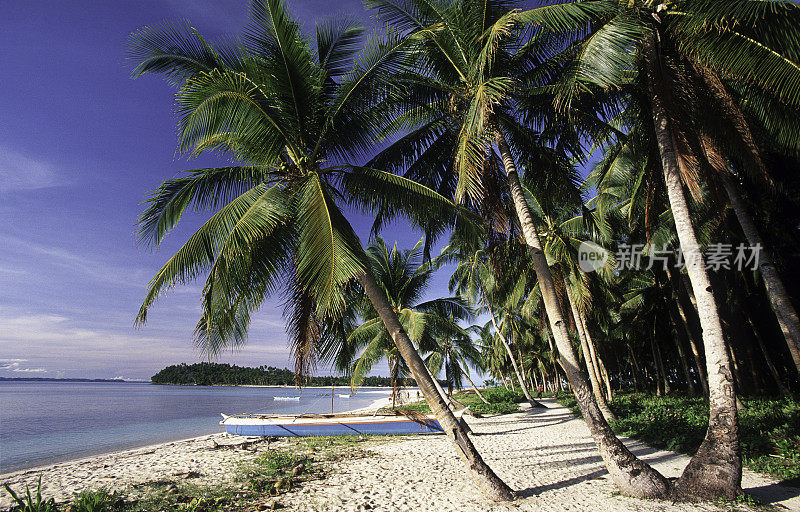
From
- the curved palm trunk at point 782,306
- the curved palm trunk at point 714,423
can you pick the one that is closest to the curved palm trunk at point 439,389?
the curved palm trunk at point 714,423

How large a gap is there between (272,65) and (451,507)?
7.07 metres

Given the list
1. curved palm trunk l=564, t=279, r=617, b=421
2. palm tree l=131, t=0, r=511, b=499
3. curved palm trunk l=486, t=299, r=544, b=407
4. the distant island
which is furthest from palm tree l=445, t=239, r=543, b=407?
the distant island

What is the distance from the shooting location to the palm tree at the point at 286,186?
17.5 ft

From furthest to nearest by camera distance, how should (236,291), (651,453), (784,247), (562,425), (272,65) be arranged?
(562,425)
(784,247)
(651,453)
(236,291)
(272,65)

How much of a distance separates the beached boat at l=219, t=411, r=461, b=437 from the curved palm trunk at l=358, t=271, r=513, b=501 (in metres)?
6.38

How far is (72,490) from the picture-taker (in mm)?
7781

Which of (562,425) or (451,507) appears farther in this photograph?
(562,425)

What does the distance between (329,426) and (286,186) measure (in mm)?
9496

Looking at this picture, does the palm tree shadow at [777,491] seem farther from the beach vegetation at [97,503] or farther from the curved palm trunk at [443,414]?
the beach vegetation at [97,503]

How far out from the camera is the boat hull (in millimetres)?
12125

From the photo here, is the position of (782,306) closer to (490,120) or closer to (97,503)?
(490,120)

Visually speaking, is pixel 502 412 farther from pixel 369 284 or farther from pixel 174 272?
pixel 174 272

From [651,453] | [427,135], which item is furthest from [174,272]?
[651,453]

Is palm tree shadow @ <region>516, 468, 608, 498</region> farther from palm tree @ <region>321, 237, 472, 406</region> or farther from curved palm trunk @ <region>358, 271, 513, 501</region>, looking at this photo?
palm tree @ <region>321, 237, 472, 406</region>
